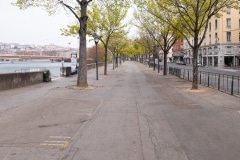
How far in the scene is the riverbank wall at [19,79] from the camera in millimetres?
21750

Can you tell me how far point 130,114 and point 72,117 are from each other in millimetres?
2110

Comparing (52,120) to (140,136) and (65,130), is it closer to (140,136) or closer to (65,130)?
(65,130)

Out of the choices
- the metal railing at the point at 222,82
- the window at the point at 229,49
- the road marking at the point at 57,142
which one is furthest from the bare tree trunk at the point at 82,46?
the window at the point at 229,49

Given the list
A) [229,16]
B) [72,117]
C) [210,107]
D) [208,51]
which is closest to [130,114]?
Result: [72,117]

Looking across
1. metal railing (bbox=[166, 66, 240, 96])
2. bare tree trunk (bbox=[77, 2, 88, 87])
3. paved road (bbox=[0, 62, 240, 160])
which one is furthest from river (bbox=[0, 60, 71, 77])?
paved road (bbox=[0, 62, 240, 160])

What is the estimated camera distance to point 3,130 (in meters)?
9.51

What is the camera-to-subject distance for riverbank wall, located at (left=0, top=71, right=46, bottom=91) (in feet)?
71.4

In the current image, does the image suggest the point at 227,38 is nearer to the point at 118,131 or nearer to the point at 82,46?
the point at 82,46

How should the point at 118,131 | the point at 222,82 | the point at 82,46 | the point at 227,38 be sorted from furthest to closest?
the point at 227,38 < the point at 222,82 < the point at 82,46 < the point at 118,131

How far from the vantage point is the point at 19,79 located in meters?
23.9

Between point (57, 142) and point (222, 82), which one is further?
point (222, 82)

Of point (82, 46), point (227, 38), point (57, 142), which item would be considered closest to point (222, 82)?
point (82, 46)

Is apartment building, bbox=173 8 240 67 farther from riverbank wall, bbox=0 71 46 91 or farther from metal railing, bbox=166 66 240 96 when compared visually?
riverbank wall, bbox=0 71 46 91

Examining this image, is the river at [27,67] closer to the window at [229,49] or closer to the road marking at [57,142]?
the road marking at [57,142]
